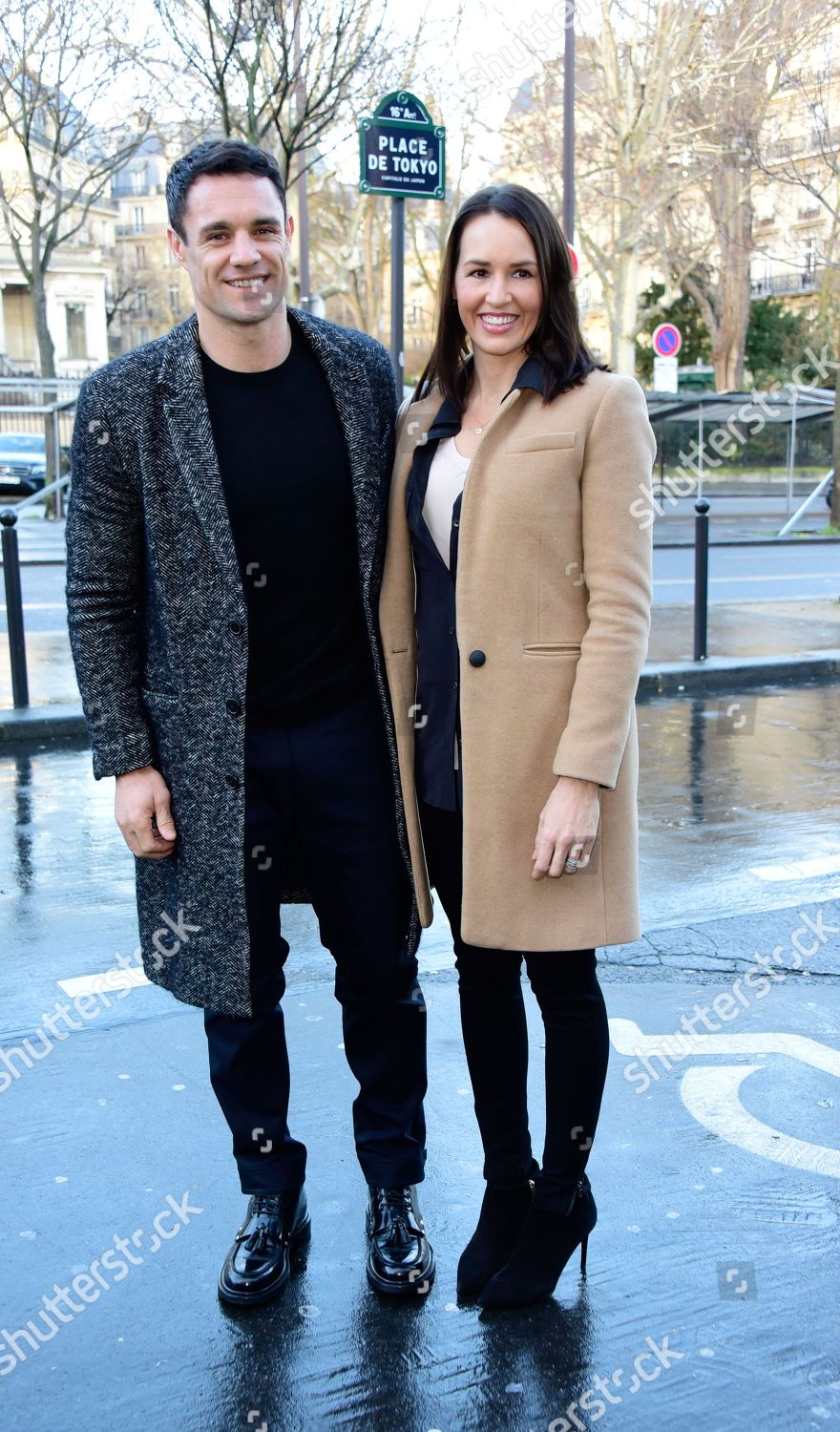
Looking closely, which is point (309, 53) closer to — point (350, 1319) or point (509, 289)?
point (509, 289)

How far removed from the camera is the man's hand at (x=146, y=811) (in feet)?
8.43

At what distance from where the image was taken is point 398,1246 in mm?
2592

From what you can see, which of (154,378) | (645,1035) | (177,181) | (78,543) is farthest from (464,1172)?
(177,181)

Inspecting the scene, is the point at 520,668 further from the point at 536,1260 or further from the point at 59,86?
the point at 59,86

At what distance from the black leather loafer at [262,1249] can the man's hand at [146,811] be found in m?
0.72

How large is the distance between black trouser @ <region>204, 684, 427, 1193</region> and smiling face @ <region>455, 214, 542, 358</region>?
2.29 ft

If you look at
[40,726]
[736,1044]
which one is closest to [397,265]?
[40,726]

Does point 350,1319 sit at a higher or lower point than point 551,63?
lower

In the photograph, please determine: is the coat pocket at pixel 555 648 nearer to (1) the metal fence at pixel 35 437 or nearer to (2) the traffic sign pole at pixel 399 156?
(2) the traffic sign pole at pixel 399 156

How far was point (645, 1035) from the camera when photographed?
3.65m

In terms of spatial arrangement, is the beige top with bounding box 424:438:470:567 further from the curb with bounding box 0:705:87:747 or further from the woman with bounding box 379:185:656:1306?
the curb with bounding box 0:705:87:747

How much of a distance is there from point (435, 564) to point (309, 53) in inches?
459

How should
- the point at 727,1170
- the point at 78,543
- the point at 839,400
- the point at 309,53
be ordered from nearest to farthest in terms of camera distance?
the point at 78,543
the point at 727,1170
the point at 309,53
the point at 839,400

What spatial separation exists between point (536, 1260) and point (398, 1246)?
275 millimetres
